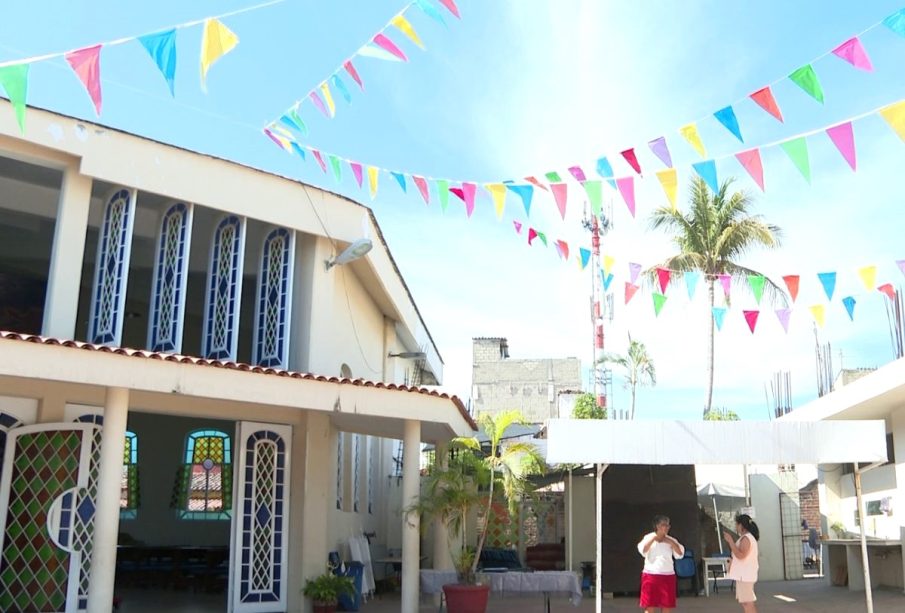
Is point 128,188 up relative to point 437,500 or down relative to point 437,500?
up

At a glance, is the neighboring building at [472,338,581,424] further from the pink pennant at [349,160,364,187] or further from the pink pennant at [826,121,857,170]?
the pink pennant at [826,121,857,170]

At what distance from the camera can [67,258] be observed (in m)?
10.4

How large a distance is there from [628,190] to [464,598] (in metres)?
5.41

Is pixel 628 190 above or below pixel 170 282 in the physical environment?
above

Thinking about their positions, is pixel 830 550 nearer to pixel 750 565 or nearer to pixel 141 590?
pixel 750 565

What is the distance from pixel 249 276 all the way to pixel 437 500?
5.40 meters

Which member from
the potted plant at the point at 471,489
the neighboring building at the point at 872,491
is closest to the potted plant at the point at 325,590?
the potted plant at the point at 471,489

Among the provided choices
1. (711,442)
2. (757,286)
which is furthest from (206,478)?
(711,442)

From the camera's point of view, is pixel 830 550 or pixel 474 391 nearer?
pixel 830 550

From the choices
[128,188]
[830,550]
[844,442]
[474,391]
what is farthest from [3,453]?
[474,391]

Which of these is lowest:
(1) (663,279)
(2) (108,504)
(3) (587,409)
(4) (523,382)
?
(2) (108,504)

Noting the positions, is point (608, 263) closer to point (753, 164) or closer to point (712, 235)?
point (753, 164)

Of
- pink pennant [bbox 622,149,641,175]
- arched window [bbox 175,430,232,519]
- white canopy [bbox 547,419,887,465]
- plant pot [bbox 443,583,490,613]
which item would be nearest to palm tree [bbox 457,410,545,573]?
plant pot [bbox 443,583,490,613]

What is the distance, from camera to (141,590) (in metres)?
14.9
